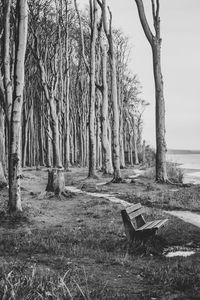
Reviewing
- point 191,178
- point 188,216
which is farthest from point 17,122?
point 191,178

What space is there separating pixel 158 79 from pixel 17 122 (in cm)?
1074

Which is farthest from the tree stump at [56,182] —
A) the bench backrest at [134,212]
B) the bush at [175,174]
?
the bush at [175,174]

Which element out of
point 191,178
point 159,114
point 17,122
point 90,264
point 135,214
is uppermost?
point 159,114

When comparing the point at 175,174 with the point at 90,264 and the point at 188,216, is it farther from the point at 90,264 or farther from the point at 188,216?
the point at 90,264

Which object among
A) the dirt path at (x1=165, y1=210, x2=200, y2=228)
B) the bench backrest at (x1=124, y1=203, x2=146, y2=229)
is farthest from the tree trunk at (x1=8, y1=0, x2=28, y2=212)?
the dirt path at (x1=165, y1=210, x2=200, y2=228)

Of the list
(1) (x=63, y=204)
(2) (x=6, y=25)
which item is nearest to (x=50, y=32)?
(2) (x=6, y=25)

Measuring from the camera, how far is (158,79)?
62.4 ft

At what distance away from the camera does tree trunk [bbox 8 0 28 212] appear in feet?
32.3

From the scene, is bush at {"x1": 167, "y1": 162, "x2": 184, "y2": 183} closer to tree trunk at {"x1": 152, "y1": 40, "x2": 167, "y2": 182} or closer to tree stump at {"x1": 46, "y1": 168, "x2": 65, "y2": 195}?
tree trunk at {"x1": 152, "y1": 40, "x2": 167, "y2": 182}

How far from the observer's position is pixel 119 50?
1385 inches

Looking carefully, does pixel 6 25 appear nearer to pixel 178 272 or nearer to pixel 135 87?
pixel 178 272

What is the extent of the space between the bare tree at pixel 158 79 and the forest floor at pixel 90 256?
20.1 feet

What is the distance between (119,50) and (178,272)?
31651mm

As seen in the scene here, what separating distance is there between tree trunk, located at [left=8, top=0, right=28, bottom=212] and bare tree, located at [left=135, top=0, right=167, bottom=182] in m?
9.86
